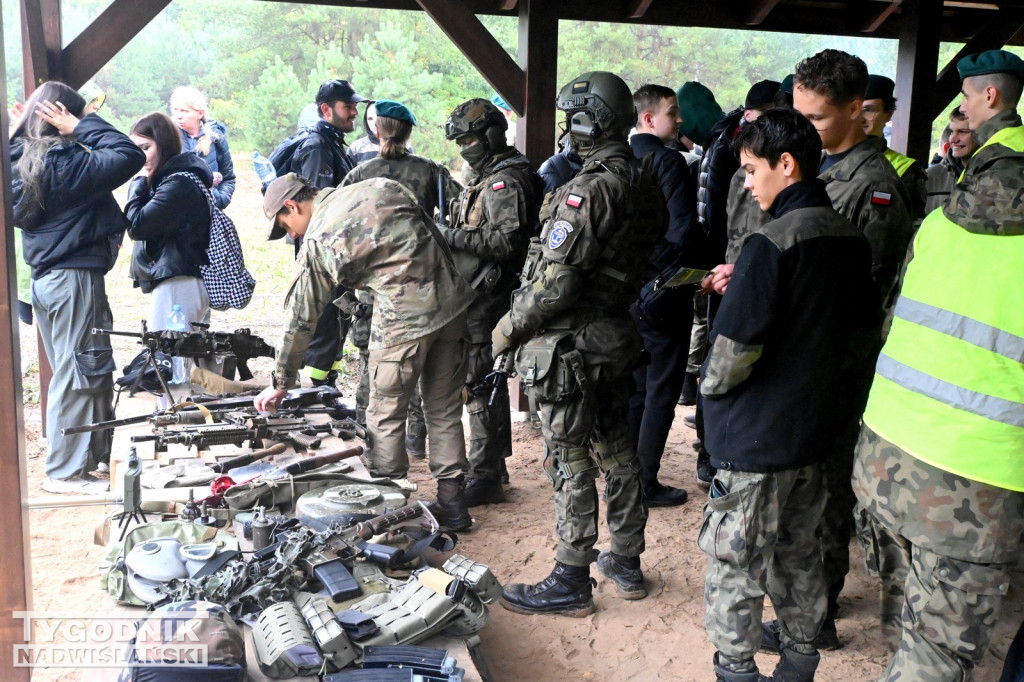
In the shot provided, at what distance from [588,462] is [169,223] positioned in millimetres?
3294

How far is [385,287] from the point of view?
168 inches

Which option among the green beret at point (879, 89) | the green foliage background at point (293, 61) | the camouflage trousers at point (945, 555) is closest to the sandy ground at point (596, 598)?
the camouflage trousers at point (945, 555)

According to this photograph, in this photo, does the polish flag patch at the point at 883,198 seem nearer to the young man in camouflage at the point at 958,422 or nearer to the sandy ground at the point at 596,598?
the young man in camouflage at the point at 958,422

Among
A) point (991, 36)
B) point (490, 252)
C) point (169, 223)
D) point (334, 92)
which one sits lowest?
point (490, 252)

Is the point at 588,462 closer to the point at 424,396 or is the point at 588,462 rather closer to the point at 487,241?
the point at 424,396

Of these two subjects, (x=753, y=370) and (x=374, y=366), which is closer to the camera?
(x=753, y=370)

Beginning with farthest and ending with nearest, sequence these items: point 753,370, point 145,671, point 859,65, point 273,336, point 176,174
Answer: point 273,336
point 176,174
point 859,65
point 753,370
point 145,671

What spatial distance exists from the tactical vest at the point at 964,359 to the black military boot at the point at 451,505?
2625mm

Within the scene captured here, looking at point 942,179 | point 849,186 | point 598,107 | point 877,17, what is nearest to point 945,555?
point 849,186

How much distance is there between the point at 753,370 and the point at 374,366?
2.13 metres

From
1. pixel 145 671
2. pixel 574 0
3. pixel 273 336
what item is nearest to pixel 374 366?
pixel 145 671

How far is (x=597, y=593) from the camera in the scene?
4.12 meters

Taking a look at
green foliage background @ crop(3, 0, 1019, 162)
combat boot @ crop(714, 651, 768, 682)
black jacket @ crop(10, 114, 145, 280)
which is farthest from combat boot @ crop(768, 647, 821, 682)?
green foliage background @ crop(3, 0, 1019, 162)

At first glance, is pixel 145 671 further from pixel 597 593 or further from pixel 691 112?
pixel 691 112
